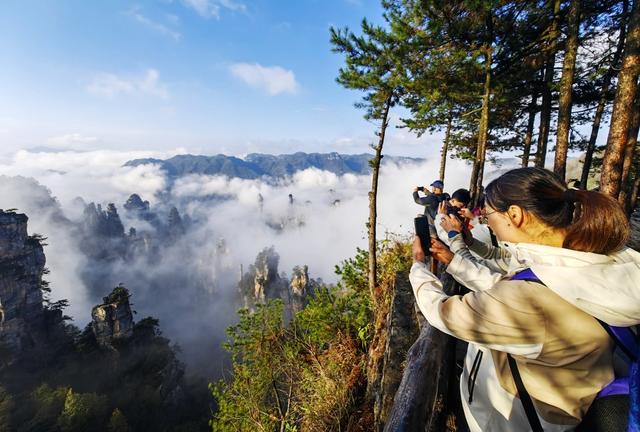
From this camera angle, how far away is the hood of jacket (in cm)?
115

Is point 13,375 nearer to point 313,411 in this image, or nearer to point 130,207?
point 313,411

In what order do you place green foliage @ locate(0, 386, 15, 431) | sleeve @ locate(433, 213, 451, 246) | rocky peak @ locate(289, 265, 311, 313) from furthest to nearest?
1. rocky peak @ locate(289, 265, 311, 313)
2. green foliage @ locate(0, 386, 15, 431)
3. sleeve @ locate(433, 213, 451, 246)

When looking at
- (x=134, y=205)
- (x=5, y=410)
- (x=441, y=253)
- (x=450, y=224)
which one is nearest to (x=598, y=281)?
(x=441, y=253)

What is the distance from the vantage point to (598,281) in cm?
118

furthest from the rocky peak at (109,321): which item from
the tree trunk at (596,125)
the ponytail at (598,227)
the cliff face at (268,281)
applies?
the cliff face at (268,281)

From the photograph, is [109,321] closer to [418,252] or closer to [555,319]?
[418,252]

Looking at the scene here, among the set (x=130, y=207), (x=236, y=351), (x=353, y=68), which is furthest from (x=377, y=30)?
(x=130, y=207)

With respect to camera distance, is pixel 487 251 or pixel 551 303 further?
pixel 487 251

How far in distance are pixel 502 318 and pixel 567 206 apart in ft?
2.42

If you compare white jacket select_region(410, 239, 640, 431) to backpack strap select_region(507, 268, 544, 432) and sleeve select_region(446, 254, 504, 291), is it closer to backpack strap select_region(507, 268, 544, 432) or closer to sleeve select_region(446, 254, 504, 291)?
backpack strap select_region(507, 268, 544, 432)

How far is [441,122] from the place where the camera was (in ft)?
51.0

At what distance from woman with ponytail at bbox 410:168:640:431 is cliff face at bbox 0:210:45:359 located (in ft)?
191

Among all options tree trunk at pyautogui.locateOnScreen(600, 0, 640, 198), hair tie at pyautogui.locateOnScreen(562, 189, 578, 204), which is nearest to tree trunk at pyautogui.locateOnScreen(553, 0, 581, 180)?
tree trunk at pyautogui.locateOnScreen(600, 0, 640, 198)

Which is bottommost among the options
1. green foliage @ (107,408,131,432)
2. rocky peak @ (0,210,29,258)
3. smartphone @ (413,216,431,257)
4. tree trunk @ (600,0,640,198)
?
green foliage @ (107,408,131,432)
